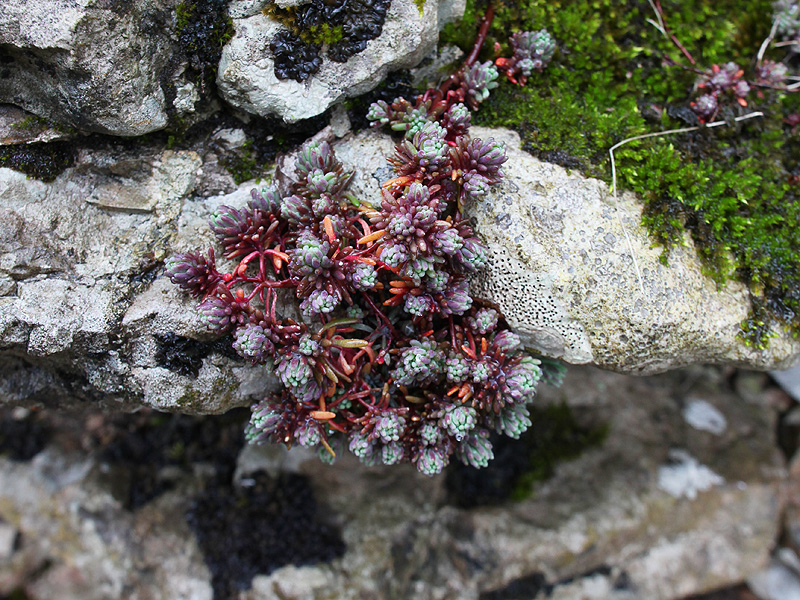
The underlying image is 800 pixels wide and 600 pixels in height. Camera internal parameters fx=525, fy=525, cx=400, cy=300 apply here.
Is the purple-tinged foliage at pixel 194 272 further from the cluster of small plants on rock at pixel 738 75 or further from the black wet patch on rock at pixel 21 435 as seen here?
the black wet patch on rock at pixel 21 435

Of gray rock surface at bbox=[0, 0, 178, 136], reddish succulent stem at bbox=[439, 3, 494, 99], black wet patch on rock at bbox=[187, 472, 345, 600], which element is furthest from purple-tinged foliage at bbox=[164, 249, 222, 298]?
black wet patch on rock at bbox=[187, 472, 345, 600]

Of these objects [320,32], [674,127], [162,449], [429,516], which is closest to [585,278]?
[674,127]

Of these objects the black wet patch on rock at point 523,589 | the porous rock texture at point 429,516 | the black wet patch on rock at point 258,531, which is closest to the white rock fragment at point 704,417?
the porous rock texture at point 429,516

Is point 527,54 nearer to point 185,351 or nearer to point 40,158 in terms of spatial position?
point 185,351

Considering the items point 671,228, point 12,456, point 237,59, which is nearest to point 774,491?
point 671,228

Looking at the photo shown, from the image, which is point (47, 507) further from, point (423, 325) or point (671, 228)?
point (671, 228)

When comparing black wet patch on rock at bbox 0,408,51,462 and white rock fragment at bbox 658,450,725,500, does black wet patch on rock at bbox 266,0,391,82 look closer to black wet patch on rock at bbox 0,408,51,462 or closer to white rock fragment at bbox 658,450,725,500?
black wet patch on rock at bbox 0,408,51,462
